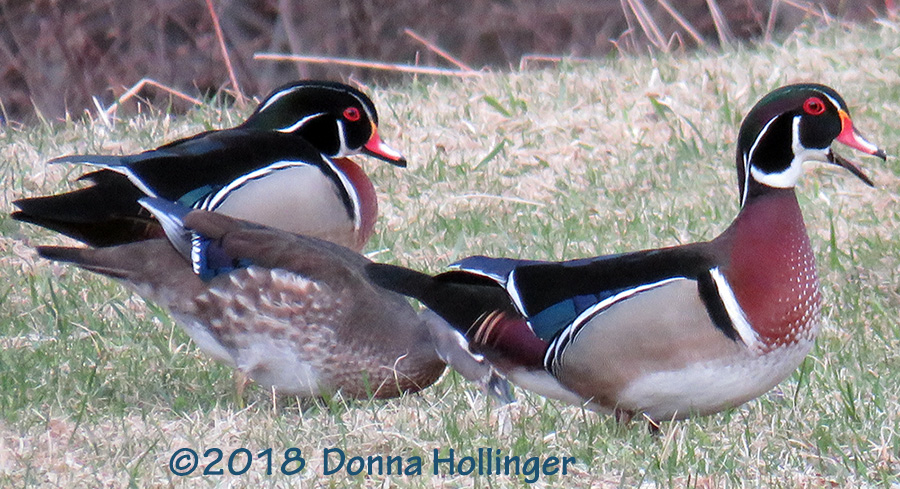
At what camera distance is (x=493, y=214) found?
608 centimetres

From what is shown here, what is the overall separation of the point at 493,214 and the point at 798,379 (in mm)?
2247

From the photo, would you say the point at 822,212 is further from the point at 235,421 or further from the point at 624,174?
the point at 235,421

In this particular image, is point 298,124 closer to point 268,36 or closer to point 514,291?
point 514,291

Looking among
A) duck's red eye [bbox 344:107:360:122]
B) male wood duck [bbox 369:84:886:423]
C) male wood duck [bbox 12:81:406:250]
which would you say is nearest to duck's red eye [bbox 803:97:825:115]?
male wood duck [bbox 369:84:886:423]

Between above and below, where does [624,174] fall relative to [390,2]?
Result: above

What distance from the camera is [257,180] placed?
4.71 meters

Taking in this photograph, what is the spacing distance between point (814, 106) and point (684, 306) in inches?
25.5

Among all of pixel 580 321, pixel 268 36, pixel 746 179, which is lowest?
pixel 268 36

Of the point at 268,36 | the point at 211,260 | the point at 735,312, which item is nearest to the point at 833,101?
the point at 735,312

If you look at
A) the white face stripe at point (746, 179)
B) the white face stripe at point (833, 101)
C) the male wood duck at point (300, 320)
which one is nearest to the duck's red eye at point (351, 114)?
the male wood duck at point (300, 320)

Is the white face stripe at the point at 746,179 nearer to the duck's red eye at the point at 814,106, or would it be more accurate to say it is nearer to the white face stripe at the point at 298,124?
the duck's red eye at the point at 814,106

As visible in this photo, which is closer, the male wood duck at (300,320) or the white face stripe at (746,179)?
the white face stripe at (746,179)

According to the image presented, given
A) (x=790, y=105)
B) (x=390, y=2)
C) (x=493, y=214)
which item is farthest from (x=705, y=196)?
(x=390, y=2)

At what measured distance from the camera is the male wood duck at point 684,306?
10.8 feet
